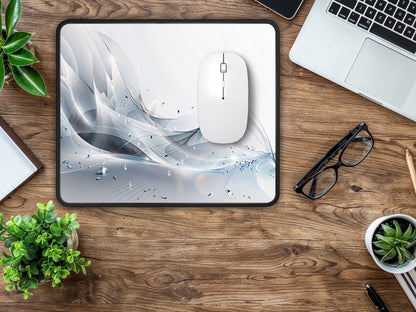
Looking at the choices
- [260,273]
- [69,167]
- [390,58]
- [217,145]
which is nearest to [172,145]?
[217,145]

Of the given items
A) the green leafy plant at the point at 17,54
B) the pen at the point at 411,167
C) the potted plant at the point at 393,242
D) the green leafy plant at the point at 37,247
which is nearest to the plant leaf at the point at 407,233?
the potted plant at the point at 393,242

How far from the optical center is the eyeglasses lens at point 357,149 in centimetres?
84

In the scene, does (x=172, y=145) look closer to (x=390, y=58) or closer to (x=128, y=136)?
(x=128, y=136)

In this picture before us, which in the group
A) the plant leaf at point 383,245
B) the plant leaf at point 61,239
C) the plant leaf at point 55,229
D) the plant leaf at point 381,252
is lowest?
the plant leaf at point 61,239

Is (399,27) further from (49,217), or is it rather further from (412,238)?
(49,217)

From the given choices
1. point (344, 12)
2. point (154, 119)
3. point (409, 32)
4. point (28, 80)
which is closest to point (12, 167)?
point (28, 80)

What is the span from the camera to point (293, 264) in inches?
33.3

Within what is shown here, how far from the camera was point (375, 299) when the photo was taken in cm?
83

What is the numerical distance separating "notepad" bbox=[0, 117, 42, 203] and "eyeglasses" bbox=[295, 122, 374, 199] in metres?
0.55

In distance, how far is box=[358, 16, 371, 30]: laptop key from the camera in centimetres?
80

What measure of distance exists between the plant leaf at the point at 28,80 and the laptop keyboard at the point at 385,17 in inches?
22.7

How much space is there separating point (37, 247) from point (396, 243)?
66cm

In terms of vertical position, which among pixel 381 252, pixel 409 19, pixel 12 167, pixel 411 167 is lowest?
pixel 12 167

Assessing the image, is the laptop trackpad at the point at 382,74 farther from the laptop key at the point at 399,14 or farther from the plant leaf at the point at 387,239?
the plant leaf at the point at 387,239
